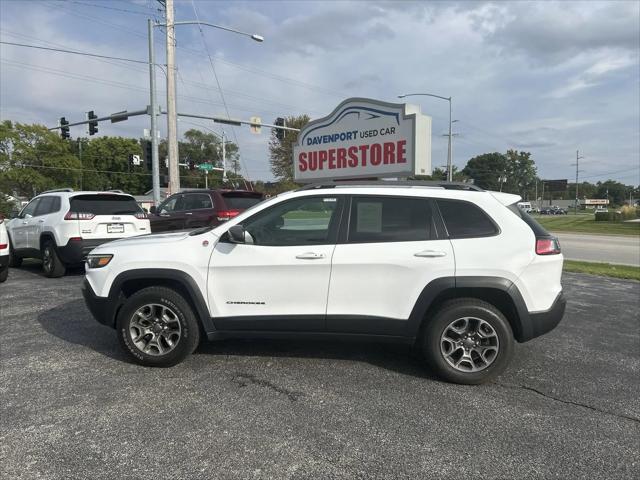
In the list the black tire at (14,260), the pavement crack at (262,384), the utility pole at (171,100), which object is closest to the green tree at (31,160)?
the utility pole at (171,100)

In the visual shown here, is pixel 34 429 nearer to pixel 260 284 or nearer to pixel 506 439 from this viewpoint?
pixel 260 284

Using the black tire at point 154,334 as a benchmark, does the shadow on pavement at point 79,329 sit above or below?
below

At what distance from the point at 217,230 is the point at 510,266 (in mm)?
2629

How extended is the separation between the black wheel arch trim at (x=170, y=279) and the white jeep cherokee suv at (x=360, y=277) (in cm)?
1

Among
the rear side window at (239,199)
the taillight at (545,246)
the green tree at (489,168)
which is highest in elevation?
the green tree at (489,168)

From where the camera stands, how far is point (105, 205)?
29.3ft

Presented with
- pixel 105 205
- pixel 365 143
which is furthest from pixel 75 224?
pixel 365 143

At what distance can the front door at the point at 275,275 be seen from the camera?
404 cm

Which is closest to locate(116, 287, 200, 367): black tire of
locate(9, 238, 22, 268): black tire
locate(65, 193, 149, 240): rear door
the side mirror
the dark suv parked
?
the side mirror

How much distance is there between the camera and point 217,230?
425 cm

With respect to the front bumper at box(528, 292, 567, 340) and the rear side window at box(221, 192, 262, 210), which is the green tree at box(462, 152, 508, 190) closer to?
the rear side window at box(221, 192, 262, 210)

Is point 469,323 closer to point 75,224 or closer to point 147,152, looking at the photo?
point 75,224

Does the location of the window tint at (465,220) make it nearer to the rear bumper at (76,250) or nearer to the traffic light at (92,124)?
the rear bumper at (76,250)

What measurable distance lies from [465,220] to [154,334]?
3046 millimetres
